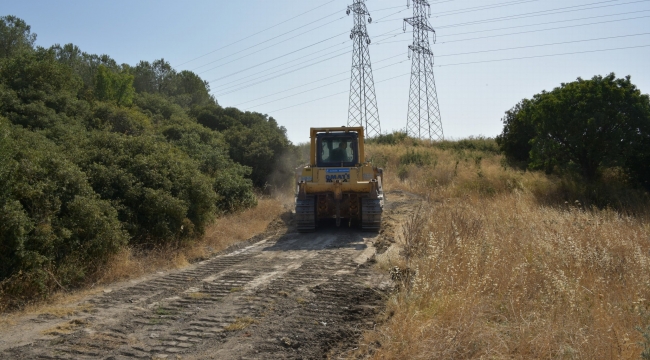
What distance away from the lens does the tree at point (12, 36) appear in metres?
30.7

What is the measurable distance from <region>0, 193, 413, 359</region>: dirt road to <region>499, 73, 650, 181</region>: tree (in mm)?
13981

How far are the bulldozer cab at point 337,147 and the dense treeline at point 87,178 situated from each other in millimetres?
3257

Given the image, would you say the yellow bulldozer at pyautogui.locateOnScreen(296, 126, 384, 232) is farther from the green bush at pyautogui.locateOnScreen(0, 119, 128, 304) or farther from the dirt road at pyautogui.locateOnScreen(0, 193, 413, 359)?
the green bush at pyautogui.locateOnScreen(0, 119, 128, 304)

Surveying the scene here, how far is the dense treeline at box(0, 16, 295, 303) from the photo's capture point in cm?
759

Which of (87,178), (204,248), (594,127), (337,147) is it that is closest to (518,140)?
(594,127)

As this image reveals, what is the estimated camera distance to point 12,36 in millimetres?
31234

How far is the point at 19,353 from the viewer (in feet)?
17.6

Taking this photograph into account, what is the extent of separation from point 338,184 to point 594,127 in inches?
465

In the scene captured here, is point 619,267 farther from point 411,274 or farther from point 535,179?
point 535,179

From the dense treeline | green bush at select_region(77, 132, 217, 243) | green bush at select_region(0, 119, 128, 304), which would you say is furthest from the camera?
green bush at select_region(77, 132, 217, 243)

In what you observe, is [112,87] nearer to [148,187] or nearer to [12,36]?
[12,36]

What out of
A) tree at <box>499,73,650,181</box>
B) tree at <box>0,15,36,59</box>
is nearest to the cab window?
tree at <box>499,73,650,181</box>

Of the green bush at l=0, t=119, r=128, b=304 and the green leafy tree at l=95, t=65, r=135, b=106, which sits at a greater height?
the green leafy tree at l=95, t=65, r=135, b=106


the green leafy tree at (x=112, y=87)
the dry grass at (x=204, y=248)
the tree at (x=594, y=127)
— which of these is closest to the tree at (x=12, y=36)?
the green leafy tree at (x=112, y=87)
